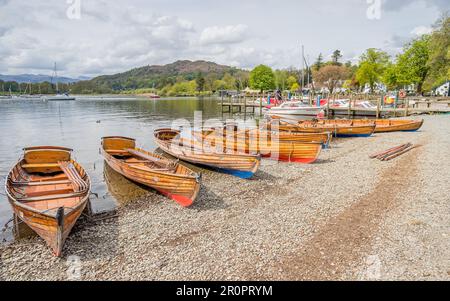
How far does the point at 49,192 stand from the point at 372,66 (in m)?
79.2

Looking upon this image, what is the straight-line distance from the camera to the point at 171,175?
1036 centimetres

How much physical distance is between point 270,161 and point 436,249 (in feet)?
33.2

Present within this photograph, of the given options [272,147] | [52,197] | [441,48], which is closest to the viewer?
[52,197]

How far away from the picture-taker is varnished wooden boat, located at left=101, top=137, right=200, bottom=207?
998 centimetres

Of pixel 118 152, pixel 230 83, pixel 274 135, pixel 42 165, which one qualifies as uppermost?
pixel 230 83

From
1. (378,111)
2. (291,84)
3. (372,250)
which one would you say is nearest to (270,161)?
(372,250)

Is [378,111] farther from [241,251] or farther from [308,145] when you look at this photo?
[241,251]

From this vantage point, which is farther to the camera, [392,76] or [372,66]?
[372,66]

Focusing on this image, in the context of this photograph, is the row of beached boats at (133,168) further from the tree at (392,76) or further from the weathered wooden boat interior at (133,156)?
the tree at (392,76)

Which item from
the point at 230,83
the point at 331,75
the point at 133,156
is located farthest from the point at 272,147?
the point at 230,83

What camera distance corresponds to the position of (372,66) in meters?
72.5

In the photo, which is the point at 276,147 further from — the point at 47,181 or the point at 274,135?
the point at 47,181

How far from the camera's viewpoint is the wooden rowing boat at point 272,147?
1581 centimetres

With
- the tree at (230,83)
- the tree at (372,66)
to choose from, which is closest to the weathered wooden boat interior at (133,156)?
the tree at (372,66)
